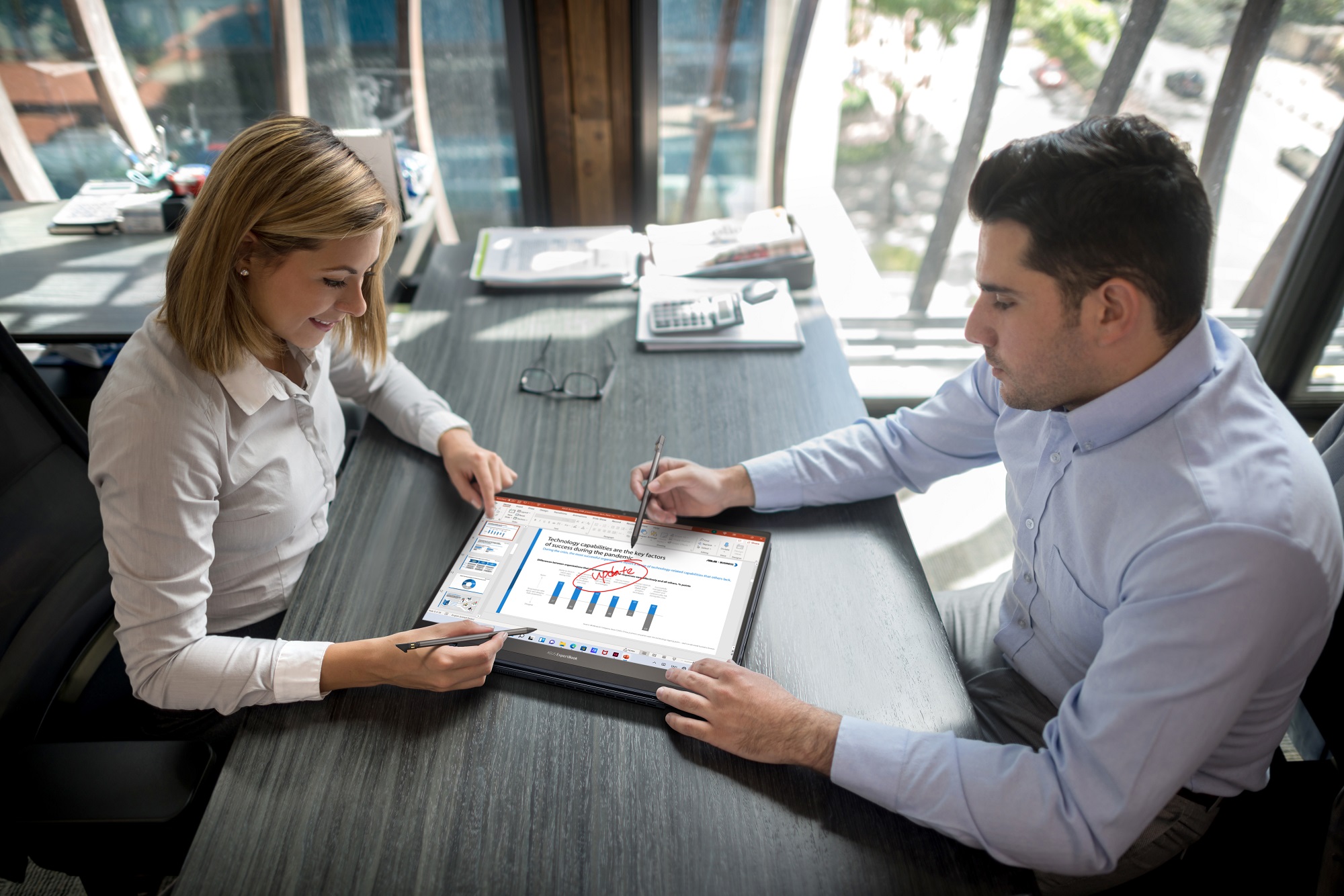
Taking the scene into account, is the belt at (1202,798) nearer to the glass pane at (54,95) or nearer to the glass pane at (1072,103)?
the glass pane at (1072,103)

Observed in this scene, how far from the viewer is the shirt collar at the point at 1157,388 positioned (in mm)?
951

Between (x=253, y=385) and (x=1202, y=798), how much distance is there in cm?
136

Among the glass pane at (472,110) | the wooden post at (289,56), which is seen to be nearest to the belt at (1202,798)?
the glass pane at (472,110)

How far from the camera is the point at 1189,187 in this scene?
90 centimetres

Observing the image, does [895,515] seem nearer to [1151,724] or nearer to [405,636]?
[1151,724]

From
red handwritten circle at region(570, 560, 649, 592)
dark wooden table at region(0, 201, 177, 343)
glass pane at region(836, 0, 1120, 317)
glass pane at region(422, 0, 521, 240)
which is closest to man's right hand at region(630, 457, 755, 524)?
red handwritten circle at region(570, 560, 649, 592)

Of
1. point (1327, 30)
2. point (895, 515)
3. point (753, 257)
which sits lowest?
point (895, 515)

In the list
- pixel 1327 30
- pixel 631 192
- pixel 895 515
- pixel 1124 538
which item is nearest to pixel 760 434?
pixel 895 515

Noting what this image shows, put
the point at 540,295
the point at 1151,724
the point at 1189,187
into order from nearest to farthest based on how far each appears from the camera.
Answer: the point at 1151,724 < the point at 1189,187 < the point at 540,295

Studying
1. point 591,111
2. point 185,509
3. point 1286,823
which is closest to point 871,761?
point 1286,823

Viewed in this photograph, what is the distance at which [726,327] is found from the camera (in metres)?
1.70

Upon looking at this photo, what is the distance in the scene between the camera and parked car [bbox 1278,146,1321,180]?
2342 mm

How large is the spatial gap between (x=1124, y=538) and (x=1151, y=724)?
0.23 metres

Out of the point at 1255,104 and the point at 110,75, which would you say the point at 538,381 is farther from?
the point at 1255,104
